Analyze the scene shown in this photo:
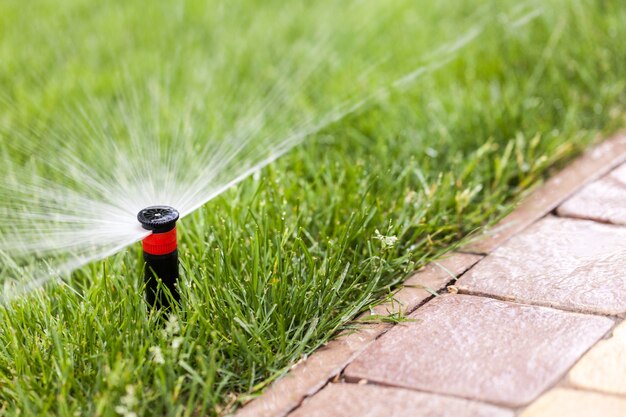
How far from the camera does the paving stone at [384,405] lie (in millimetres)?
1848

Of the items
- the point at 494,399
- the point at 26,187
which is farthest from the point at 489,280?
the point at 26,187

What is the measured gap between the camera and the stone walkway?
189 centimetres

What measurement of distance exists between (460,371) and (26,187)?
1781 millimetres

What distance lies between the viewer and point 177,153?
3.28 meters

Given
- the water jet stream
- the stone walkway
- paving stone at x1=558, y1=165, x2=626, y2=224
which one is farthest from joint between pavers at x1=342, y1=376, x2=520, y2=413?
paving stone at x1=558, y1=165, x2=626, y2=224

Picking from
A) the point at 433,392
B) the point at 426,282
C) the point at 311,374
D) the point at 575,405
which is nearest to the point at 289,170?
the point at 426,282

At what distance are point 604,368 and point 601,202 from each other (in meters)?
0.95

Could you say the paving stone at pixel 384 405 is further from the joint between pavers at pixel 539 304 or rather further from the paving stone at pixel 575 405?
the joint between pavers at pixel 539 304

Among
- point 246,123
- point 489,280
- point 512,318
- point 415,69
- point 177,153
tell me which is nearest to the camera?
point 512,318

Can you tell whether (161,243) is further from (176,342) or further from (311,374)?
(311,374)

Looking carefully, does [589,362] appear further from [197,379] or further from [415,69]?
[415,69]

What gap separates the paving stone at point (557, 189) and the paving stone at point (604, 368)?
585 mm

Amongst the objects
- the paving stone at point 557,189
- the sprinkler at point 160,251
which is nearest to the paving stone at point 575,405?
the paving stone at point 557,189

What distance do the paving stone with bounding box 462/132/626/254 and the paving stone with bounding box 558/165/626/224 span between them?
0.04 metres
